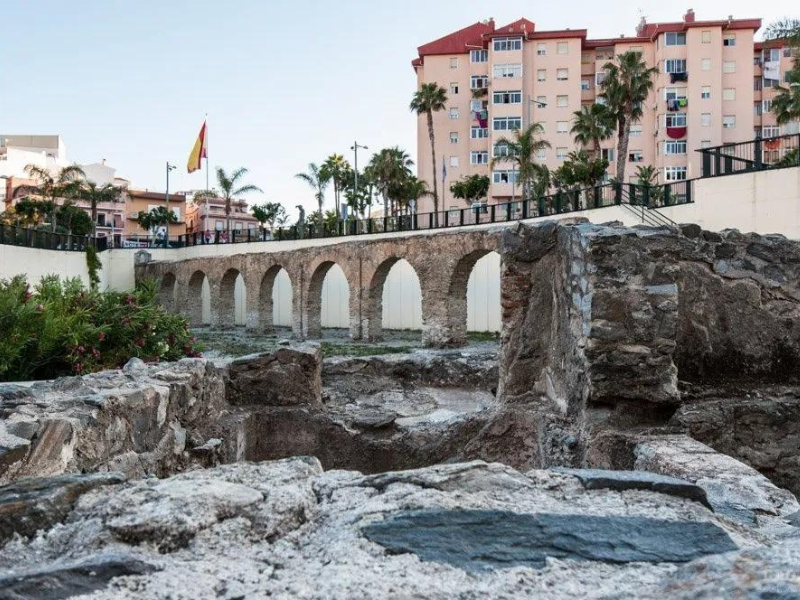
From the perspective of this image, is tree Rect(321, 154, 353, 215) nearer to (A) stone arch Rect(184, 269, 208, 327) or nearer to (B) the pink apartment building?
(B) the pink apartment building

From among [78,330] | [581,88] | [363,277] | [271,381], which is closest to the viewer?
[78,330]

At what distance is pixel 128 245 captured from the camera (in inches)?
1469

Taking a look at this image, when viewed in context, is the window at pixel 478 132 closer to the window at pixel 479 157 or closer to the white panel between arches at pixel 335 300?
the window at pixel 479 157

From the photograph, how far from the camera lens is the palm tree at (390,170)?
48688mm

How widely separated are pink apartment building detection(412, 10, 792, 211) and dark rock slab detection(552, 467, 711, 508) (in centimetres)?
4459

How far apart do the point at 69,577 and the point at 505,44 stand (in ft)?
170

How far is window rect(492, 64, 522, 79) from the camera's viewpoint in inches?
1929

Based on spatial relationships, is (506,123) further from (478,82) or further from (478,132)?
(478,82)

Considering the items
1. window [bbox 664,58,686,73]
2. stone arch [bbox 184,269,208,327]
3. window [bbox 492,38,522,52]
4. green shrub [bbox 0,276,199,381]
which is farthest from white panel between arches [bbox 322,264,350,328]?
window [bbox 664,58,686,73]

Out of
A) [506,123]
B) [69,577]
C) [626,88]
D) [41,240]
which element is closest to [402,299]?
[41,240]

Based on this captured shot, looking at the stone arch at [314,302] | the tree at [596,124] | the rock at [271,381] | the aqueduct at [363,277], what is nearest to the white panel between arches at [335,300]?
the aqueduct at [363,277]

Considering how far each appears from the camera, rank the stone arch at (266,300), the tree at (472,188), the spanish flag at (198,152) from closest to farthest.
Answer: the stone arch at (266,300) → the spanish flag at (198,152) → the tree at (472,188)

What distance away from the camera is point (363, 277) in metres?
23.7

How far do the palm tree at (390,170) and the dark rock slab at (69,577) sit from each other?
47.2 metres
